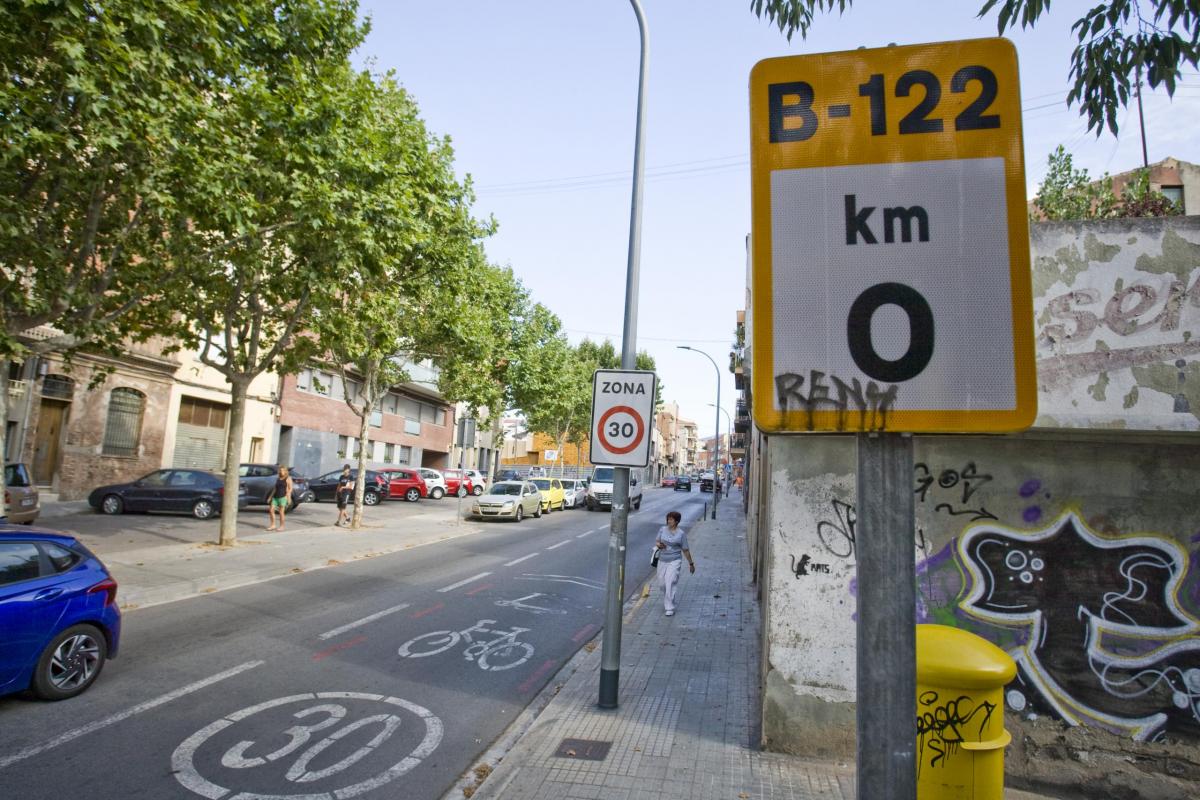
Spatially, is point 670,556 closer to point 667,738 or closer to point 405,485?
point 667,738

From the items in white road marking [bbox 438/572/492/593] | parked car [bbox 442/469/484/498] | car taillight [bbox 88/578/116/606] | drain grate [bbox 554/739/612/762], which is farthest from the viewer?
parked car [bbox 442/469/484/498]

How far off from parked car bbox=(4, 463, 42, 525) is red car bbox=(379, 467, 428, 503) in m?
17.0

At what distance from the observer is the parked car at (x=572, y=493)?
34.3m

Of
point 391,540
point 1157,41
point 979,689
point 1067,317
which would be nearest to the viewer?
point 979,689

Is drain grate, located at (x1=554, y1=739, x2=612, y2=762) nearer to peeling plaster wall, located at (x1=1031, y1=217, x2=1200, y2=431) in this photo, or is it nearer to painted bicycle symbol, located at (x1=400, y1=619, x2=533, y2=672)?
painted bicycle symbol, located at (x1=400, y1=619, x2=533, y2=672)

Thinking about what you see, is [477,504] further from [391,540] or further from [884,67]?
[884,67]

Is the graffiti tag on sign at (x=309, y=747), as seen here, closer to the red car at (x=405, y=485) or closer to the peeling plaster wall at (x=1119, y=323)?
the peeling plaster wall at (x=1119, y=323)

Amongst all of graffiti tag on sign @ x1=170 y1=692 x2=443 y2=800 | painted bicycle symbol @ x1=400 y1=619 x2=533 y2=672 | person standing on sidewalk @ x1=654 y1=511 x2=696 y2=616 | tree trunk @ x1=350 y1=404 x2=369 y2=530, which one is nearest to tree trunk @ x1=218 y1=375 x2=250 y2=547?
tree trunk @ x1=350 y1=404 x2=369 y2=530

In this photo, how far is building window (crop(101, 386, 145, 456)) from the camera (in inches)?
909

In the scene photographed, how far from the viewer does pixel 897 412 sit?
1804mm

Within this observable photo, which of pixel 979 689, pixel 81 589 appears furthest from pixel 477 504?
pixel 979 689

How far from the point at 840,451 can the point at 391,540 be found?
15.0 metres

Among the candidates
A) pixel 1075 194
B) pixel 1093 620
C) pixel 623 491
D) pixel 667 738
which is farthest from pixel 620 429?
pixel 1075 194

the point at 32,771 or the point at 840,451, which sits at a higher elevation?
the point at 840,451
